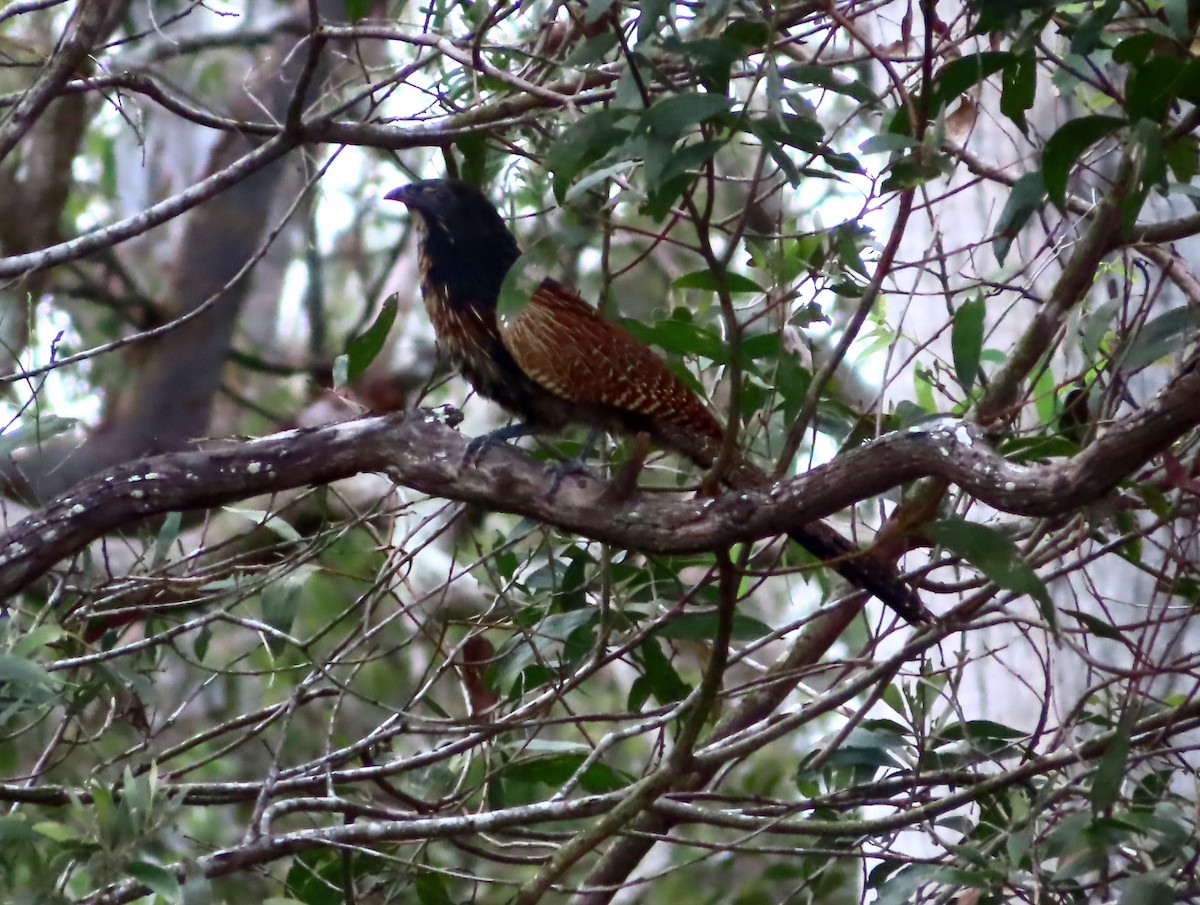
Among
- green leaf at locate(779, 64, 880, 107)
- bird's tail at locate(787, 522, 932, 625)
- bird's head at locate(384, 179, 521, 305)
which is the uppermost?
bird's head at locate(384, 179, 521, 305)

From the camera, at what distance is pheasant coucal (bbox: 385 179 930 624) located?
2355mm

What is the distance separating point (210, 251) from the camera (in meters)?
5.48

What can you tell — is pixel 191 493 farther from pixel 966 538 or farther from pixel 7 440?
pixel 966 538

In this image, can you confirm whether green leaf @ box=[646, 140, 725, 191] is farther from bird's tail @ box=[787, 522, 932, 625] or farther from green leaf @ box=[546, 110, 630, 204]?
bird's tail @ box=[787, 522, 932, 625]

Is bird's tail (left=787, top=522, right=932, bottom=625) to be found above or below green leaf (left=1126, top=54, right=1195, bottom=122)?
below

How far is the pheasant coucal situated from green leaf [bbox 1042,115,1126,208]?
2.39 feet

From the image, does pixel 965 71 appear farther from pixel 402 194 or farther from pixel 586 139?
pixel 402 194

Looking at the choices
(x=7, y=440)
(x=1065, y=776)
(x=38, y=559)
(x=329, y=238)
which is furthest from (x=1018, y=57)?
(x=329, y=238)

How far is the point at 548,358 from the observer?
8.69 feet

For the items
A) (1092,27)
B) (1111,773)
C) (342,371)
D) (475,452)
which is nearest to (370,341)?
(342,371)

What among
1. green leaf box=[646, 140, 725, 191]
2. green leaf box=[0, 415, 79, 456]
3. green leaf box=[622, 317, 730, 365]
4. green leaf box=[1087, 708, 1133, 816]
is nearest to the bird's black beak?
green leaf box=[622, 317, 730, 365]

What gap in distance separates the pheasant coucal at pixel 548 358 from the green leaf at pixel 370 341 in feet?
0.77

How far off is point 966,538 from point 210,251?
4.36m

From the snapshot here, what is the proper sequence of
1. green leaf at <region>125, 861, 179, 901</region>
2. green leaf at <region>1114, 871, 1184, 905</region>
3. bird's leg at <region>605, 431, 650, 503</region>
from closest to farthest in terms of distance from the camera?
1. green leaf at <region>125, 861, 179, 901</region>
2. green leaf at <region>1114, 871, 1184, 905</region>
3. bird's leg at <region>605, 431, 650, 503</region>
